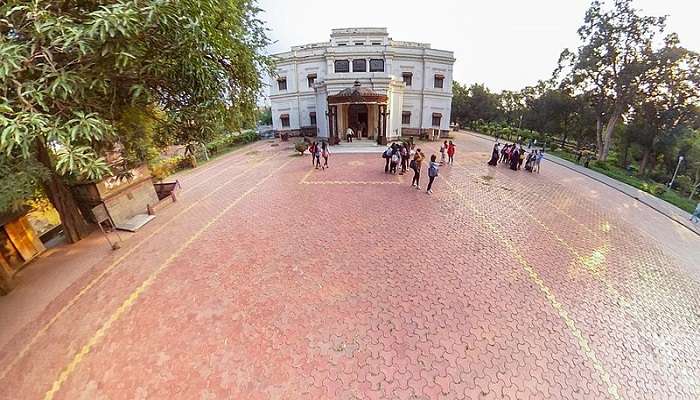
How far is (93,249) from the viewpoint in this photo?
825 centimetres

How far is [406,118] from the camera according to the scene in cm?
3036

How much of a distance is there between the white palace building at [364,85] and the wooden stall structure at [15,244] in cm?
1964

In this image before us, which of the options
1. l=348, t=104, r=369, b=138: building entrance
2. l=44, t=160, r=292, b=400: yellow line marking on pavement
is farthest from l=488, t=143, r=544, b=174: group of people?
l=44, t=160, r=292, b=400: yellow line marking on pavement

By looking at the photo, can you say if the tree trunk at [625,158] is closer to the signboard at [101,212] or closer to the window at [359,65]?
the window at [359,65]

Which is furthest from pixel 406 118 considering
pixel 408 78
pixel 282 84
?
pixel 282 84

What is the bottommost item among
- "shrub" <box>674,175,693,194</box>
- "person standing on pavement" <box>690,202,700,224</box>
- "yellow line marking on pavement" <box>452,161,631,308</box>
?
"shrub" <box>674,175,693,194</box>

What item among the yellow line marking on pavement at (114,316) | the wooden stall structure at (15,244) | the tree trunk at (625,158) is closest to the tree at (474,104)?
the tree trunk at (625,158)

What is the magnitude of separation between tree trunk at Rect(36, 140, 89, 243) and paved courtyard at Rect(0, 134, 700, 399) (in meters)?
1.15

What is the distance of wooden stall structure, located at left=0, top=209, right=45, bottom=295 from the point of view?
7162 millimetres

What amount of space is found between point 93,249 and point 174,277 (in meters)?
3.92

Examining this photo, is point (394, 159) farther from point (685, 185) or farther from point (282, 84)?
point (685, 185)

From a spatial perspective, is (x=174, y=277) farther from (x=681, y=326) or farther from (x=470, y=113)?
(x=470, y=113)

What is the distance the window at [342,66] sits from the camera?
2720 centimetres

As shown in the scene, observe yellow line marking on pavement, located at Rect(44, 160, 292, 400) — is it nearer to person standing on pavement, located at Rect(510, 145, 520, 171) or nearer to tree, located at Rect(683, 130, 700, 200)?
person standing on pavement, located at Rect(510, 145, 520, 171)
